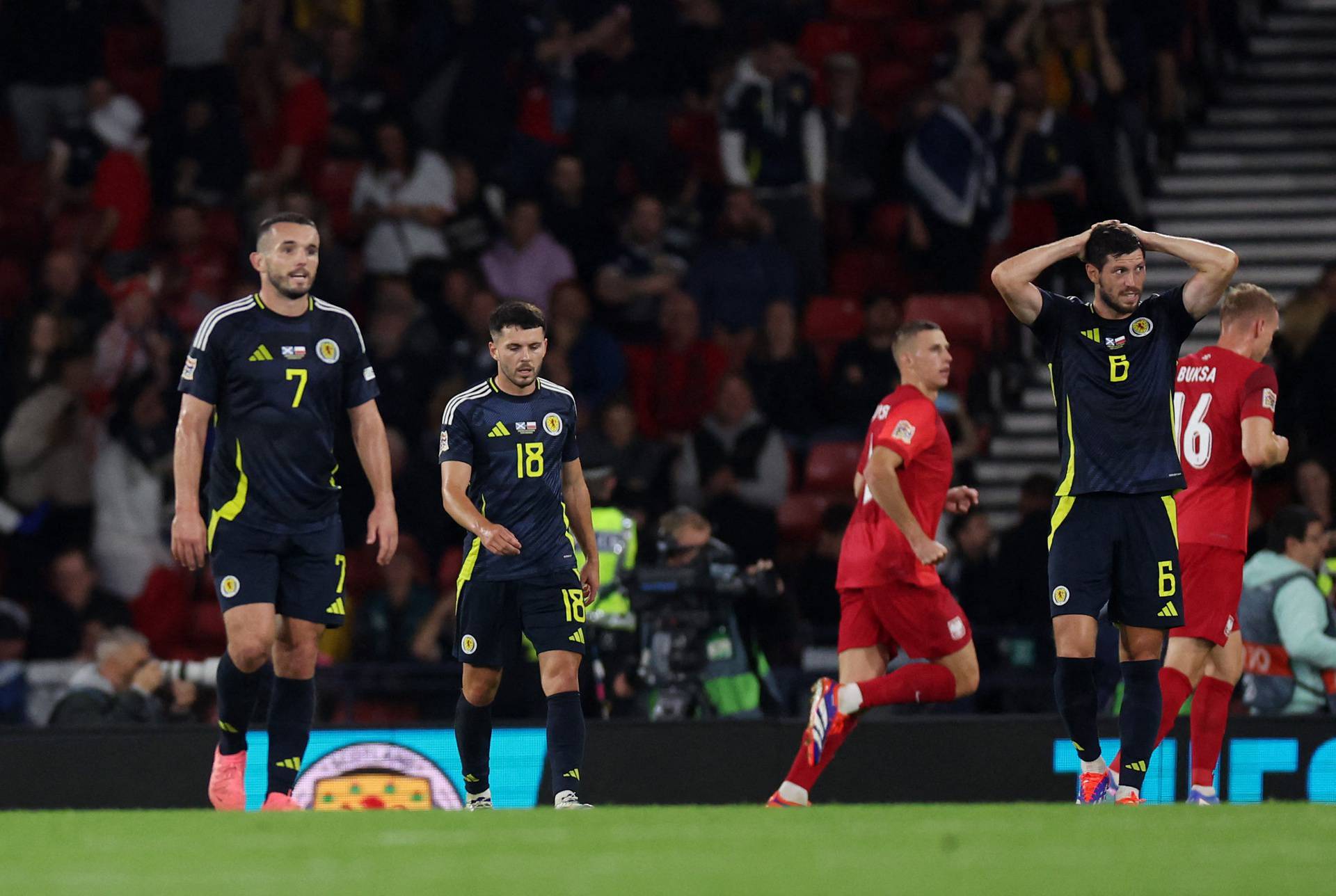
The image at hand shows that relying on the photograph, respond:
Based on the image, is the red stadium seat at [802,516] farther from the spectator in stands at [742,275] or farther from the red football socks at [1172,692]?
the red football socks at [1172,692]

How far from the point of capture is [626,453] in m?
13.6

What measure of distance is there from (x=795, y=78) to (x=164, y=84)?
16.4 ft

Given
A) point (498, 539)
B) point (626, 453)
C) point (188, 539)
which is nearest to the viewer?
point (188, 539)

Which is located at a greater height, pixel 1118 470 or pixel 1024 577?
pixel 1118 470

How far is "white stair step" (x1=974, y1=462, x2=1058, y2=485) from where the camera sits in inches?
579

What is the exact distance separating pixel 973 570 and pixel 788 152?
3989 millimetres

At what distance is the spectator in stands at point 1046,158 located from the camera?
15.1m

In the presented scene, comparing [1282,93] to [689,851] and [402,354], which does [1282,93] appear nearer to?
[402,354]

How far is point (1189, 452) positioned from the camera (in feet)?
30.1

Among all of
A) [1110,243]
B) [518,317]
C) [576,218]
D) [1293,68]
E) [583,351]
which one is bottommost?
[583,351]

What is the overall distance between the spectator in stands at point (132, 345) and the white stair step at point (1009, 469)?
5562 millimetres

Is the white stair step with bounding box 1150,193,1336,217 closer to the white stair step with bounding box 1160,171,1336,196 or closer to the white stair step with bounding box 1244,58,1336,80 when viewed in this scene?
the white stair step with bounding box 1160,171,1336,196

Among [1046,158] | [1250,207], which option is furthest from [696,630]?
[1250,207]

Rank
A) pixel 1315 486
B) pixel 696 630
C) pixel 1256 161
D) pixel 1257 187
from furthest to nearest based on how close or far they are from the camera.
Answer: pixel 1256 161 → pixel 1257 187 → pixel 1315 486 → pixel 696 630
